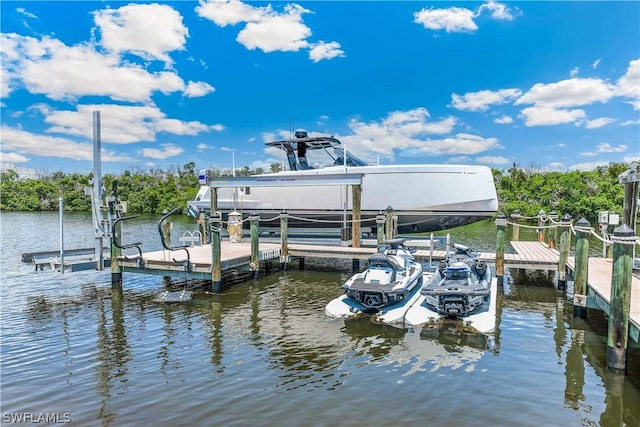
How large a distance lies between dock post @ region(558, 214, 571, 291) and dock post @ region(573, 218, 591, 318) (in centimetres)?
210

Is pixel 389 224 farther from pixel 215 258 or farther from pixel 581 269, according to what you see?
pixel 581 269

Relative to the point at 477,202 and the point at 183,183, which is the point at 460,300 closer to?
the point at 477,202

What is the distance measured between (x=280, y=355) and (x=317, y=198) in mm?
10441

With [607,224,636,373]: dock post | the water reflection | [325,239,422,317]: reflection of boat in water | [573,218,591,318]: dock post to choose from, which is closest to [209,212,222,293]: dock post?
the water reflection

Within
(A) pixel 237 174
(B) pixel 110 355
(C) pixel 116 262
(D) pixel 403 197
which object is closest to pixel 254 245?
(C) pixel 116 262

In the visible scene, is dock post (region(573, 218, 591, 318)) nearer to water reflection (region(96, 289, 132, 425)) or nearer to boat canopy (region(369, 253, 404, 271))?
boat canopy (region(369, 253, 404, 271))

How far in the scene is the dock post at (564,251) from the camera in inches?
415

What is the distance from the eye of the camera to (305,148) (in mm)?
18500

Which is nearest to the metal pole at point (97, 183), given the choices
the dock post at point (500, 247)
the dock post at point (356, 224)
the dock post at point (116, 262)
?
the dock post at point (116, 262)

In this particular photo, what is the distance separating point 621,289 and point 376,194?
10.9 m

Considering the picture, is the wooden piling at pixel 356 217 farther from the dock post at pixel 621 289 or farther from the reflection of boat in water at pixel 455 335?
the dock post at pixel 621 289

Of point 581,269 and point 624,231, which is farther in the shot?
point 581,269

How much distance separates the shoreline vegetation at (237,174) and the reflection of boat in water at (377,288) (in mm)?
12890

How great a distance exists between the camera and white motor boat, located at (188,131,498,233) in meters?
15.4
